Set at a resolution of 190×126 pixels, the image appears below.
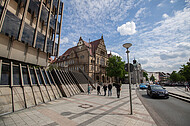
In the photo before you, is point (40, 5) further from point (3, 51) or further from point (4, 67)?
point (4, 67)

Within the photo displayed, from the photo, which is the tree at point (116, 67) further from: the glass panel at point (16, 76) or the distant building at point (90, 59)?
the glass panel at point (16, 76)

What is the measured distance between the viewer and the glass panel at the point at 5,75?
7.29 meters

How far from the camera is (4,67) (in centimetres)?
788

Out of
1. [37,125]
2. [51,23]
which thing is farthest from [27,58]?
[37,125]

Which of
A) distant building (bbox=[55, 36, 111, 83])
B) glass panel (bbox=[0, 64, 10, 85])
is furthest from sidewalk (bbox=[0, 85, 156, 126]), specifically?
distant building (bbox=[55, 36, 111, 83])

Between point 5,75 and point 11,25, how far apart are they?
5396 millimetres

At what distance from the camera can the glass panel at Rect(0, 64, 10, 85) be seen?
7.29 meters

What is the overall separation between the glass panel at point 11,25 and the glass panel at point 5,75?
11.7 ft

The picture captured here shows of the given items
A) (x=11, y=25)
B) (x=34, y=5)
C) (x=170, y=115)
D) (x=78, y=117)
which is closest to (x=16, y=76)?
(x=11, y=25)

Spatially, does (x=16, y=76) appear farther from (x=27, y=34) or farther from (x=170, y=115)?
(x=170, y=115)

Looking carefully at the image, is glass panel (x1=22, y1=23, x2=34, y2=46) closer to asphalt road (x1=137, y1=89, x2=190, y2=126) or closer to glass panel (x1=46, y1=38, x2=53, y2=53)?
glass panel (x1=46, y1=38, x2=53, y2=53)

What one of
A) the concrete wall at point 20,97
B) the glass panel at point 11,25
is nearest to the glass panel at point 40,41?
the glass panel at point 11,25

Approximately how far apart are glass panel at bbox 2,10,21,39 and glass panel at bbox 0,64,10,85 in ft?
11.7

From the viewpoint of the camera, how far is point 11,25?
9.40 metres
